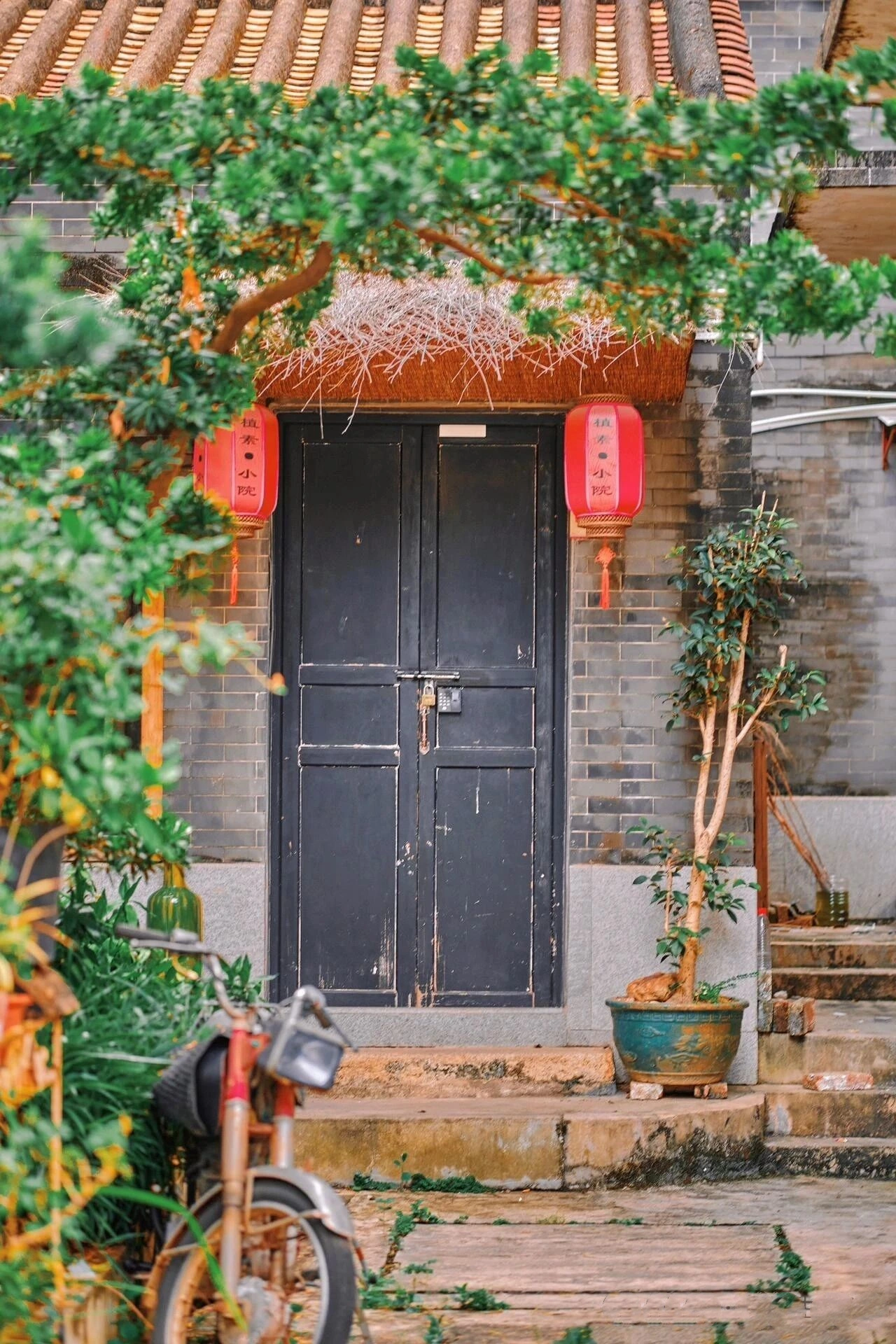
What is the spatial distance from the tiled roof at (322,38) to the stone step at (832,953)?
451cm

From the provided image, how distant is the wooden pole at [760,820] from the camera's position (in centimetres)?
774

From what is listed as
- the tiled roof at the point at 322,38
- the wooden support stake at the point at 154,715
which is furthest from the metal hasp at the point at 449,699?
the tiled roof at the point at 322,38

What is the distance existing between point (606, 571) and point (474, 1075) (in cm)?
231

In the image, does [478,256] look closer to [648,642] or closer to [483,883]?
[648,642]

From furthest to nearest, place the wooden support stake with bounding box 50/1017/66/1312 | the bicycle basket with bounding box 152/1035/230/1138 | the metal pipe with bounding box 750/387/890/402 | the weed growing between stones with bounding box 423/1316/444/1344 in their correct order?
the metal pipe with bounding box 750/387/890/402
the weed growing between stones with bounding box 423/1316/444/1344
the bicycle basket with bounding box 152/1035/230/1138
the wooden support stake with bounding box 50/1017/66/1312

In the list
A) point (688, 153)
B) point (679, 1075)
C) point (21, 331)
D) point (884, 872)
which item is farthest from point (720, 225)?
point (884, 872)

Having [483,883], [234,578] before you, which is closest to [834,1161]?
[483,883]

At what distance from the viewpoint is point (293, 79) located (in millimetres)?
7719

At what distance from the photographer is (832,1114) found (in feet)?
22.8

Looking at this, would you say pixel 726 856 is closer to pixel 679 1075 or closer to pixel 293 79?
pixel 679 1075

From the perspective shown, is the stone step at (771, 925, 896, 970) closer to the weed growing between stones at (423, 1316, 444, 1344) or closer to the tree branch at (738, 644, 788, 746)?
the tree branch at (738, 644, 788, 746)

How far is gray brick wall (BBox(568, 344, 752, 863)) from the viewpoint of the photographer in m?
7.27

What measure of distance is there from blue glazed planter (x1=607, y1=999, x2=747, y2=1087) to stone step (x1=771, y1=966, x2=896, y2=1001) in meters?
1.89

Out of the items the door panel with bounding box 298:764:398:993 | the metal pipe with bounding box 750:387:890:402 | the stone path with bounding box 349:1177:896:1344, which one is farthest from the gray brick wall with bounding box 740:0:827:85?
the stone path with bounding box 349:1177:896:1344
